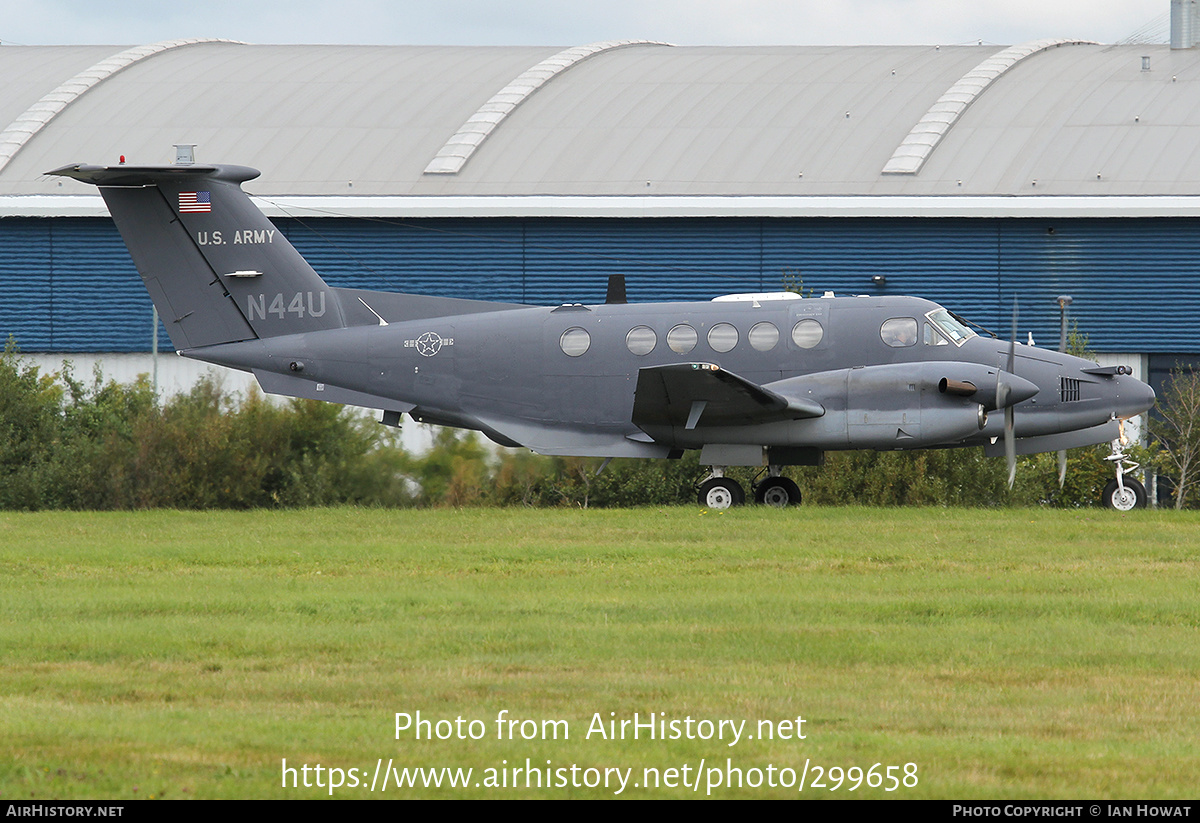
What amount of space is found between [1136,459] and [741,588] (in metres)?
13.0

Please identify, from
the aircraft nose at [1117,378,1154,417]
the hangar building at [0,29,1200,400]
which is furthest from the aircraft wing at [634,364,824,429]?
the hangar building at [0,29,1200,400]

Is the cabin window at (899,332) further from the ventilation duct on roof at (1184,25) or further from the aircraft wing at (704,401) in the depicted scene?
the ventilation duct on roof at (1184,25)

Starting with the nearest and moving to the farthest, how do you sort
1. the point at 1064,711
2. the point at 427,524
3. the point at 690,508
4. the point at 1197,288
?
the point at 1064,711 < the point at 427,524 < the point at 690,508 < the point at 1197,288

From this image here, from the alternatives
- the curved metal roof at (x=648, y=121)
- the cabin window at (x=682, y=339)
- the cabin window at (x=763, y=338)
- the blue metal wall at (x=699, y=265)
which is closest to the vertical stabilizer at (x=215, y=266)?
the cabin window at (x=682, y=339)

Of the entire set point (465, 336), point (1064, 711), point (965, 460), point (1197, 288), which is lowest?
point (1064, 711)

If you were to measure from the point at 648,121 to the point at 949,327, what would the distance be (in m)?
15.8

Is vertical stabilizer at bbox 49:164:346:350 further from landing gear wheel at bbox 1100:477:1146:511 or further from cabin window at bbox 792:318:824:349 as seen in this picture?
landing gear wheel at bbox 1100:477:1146:511

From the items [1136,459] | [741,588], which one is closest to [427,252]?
[1136,459]

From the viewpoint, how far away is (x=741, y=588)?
1452 centimetres

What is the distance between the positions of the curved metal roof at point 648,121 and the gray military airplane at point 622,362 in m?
10.9

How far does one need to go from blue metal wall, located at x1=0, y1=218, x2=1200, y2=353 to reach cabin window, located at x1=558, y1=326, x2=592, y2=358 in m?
10.0

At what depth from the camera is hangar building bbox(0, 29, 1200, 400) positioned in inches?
1233

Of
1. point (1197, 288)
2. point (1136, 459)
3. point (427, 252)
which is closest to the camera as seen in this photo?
point (1136, 459)

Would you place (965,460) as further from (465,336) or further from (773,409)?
(465,336)
